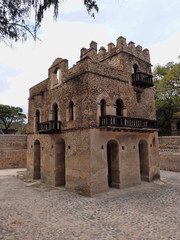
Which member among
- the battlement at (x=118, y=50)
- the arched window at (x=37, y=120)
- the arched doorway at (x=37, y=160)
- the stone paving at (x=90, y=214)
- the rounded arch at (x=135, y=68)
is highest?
the battlement at (x=118, y=50)

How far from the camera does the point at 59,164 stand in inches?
592

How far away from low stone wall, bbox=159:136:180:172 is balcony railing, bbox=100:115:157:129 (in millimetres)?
7407

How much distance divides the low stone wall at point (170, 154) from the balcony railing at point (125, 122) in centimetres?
741

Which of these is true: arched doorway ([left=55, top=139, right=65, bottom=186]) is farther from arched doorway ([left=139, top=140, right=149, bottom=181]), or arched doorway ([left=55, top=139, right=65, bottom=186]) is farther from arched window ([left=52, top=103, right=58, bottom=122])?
arched doorway ([left=139, top=140, right=149, bottom=181])

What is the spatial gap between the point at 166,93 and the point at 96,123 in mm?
22983

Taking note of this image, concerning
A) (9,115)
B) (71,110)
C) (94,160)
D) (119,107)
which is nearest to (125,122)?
(119,107)

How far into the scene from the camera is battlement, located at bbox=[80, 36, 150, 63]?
1501 centimetres

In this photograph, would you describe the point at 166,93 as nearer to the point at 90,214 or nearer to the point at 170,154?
the point at 170,154

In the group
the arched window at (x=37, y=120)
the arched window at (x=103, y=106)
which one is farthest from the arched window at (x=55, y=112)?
the arched window at (x=103, y=106)

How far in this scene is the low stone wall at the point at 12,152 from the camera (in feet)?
79.3

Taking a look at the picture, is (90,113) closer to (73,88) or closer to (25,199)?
(73,88)

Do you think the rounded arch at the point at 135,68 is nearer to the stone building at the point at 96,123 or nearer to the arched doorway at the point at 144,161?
the stone building at the point at 96,123

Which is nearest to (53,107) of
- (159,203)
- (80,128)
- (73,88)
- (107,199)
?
(73,88)

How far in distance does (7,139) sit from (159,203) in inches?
876
